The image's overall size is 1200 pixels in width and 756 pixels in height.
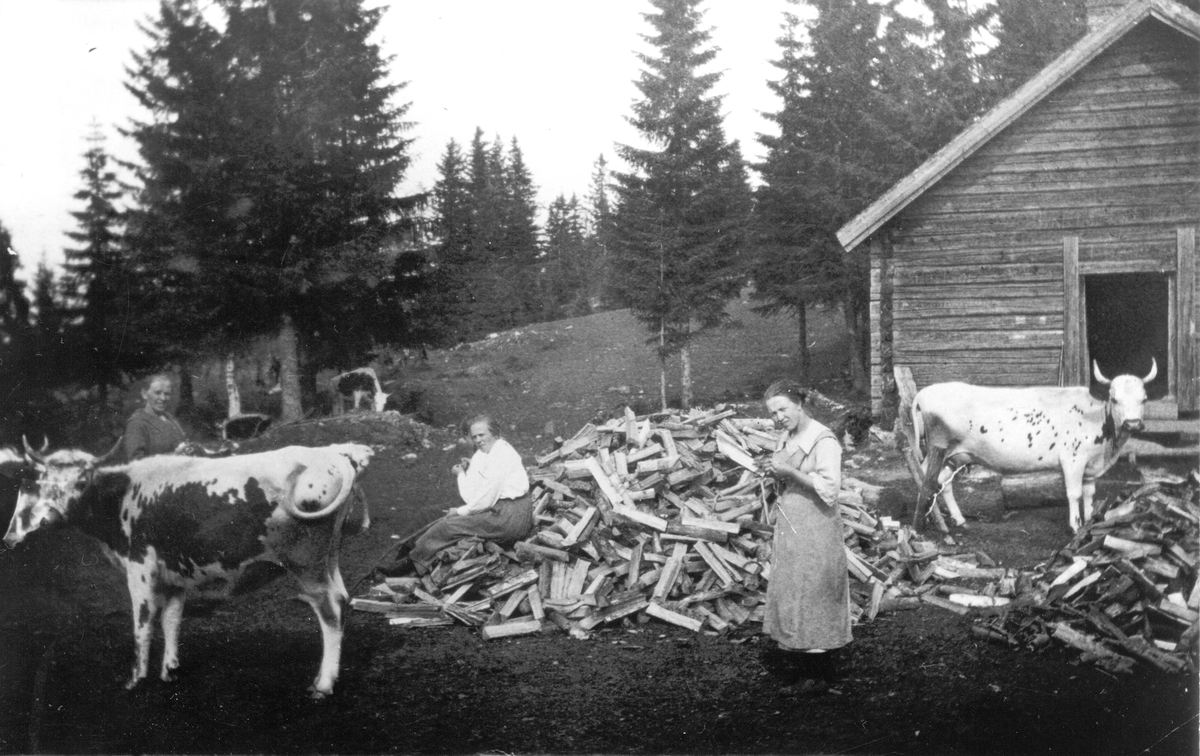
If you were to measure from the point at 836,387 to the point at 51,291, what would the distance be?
15.0 metres

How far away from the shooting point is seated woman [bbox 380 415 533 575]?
802 centimetres

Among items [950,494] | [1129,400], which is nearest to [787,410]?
[950,494]

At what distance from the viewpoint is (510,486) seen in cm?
803

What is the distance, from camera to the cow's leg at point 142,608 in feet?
19.2

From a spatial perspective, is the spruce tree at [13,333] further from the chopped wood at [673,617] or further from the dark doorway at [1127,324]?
the dark doorway at [1127,324]

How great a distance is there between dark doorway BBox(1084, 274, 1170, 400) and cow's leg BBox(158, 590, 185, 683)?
14.0 meters

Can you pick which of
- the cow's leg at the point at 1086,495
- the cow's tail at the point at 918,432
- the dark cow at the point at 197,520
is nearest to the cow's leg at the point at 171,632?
the dark cow at the point at 197,520

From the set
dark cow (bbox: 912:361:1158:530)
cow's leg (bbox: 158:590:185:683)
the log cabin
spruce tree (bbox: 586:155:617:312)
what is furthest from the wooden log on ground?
spruce tree (bbox: 586:155:617:312)

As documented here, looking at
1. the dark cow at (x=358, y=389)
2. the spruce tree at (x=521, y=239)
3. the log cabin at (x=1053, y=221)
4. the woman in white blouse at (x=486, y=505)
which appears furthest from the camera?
the log cabin at (x=1053, y=221)

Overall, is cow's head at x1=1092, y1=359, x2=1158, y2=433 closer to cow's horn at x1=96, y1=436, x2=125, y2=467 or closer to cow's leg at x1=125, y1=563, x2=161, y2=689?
cow's leg at x1=125, y1=563, x2=161, y2=689

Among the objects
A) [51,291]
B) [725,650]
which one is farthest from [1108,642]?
[51,291]

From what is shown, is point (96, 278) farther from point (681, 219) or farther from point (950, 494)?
point (950, 494)

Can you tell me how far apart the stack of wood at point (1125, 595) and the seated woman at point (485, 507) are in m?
4.12

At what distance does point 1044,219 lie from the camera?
11.2m
